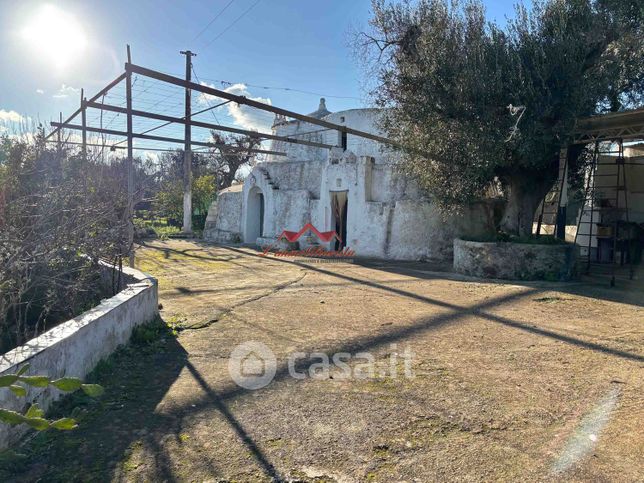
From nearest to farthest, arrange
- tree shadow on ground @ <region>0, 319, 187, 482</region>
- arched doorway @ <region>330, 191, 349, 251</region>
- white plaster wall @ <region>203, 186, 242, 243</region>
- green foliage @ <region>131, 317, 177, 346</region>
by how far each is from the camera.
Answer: tree shadow on ground @ <region>0, 319, 187, 482</region> < green foliage @ <region>131, 317, 177, 346</region> < arched doorway @ <region>330, 191, 349, 251</region> < white plaster wall @ <region>203, 186, 242, 243</region>

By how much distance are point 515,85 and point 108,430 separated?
8.18 metres

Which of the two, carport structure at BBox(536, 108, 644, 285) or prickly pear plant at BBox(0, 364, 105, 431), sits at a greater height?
carport structure at BBox(536, 108, 644, 285)

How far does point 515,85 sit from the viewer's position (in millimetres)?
7871

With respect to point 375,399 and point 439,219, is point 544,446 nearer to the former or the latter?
point 375,399

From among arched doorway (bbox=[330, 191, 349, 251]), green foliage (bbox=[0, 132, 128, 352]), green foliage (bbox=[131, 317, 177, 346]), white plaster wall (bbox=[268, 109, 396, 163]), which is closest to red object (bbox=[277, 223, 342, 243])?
arched doorway (bbox=[330, 191, 349, 251])

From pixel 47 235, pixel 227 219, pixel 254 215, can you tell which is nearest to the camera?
pixel 47 235

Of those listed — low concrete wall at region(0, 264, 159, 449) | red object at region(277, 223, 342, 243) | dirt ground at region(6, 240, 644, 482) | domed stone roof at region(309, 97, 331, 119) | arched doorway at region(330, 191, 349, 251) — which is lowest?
dirt ground at region(6, 240, 644, 482)

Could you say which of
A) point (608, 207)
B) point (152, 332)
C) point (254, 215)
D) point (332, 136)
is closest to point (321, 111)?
point (332, 136)

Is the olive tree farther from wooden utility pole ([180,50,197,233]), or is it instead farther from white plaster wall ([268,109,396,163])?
wooden utility pole ([180,50,197,233])

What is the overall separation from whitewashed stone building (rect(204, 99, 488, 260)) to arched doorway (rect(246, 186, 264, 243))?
0.07 ft

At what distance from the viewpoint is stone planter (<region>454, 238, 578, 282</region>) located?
8102 millimetres

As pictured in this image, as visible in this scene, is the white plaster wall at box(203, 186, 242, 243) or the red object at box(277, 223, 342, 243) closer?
the red object at box(277, 223, 342, 243)

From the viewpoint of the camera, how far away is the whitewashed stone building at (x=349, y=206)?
473 inches

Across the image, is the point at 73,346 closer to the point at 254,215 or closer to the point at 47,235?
the point at 47,235
